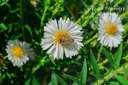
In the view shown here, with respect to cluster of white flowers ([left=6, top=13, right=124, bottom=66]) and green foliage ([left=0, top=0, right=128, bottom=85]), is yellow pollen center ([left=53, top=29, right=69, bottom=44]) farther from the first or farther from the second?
green foliage ([left=0, top=0, right=128, bottom=85])

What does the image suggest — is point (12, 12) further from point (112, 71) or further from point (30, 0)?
point (112, 71)

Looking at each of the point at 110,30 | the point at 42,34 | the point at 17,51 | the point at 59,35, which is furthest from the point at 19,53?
the point at 110,30

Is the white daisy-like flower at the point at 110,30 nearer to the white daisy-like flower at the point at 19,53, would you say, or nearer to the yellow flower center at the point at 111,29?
the yellow flower center at the point at 111,29

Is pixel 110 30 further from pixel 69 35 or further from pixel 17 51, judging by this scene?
pixel 17 51

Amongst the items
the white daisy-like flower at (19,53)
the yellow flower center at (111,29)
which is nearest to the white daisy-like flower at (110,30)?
the yellow flower center at (111,29)

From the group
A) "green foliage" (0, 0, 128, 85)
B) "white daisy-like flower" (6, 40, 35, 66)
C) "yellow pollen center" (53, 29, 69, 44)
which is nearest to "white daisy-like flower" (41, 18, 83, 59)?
"yellow pollen center" (53, 29, 69, 44)

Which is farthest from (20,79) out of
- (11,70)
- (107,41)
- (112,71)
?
(112,71)
